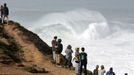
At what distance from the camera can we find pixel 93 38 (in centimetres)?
11081

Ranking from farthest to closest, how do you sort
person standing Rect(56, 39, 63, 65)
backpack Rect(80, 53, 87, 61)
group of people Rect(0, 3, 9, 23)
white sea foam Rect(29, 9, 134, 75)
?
white sea foam Rect(29, 9, 134, 75), group of people Rect(0, 3, 9, 23), person standing Rect(56, 39, 63, 65), backpack Rect(80, 53, 87, 61)

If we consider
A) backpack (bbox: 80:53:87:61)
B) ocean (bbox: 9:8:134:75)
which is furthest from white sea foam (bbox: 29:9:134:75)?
backpack (bbox: 80:53:87:61)

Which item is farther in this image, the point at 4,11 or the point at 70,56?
the point at 4,11

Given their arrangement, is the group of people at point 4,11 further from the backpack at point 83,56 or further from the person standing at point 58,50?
the backpack at point 83,56

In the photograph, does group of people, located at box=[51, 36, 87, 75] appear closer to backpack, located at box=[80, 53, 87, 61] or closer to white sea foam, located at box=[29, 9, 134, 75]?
backpack, located at box=[80, 53, 87, 61]

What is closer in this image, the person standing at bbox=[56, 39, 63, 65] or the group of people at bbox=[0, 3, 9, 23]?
the person standing at bbox=[56, 39, 63, 65]

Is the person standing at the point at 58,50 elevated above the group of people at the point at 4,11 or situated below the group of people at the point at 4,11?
below

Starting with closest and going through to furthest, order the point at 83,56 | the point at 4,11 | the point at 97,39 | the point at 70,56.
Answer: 1. the point at 83,56
2. the point at 70,56
3. the point at 4,11
4. the point at 97,39

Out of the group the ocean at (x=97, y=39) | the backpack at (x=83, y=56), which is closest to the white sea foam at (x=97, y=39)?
the ocean at (x=97, y=39)

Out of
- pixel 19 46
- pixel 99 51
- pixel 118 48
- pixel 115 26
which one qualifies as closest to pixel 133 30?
pixel 115 26

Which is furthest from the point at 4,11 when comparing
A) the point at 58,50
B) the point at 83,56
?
the point at 83,56

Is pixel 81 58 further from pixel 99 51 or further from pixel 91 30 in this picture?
pixel 91 30

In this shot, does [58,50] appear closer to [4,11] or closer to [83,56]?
[83,56]

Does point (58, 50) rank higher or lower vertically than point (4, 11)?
lower
